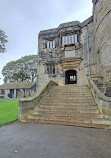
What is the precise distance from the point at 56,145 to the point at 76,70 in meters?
12.2

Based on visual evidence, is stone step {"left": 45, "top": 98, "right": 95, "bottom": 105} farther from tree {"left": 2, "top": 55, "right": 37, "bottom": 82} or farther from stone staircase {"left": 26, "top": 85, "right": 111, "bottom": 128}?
tree {"left": 2, "top": 55, "right": 37, "bottom": 82}

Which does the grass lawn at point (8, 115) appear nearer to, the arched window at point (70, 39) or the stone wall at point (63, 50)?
the stone wall at point (63, 50)

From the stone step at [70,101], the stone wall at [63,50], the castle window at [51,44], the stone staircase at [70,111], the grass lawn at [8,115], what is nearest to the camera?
the stone staircase at [70,111]

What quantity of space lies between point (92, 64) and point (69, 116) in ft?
30.9

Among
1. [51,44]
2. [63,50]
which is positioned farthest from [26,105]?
[51,44]

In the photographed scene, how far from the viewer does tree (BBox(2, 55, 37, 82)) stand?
37.1 meters

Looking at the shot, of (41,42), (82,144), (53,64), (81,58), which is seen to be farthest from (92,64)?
(82,144)

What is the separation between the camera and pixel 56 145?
281 centimetres

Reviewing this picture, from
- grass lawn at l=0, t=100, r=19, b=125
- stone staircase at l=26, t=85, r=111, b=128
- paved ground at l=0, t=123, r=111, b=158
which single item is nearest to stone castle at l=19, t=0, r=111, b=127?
stone staircase at l=26, t=85, r=111, b=128

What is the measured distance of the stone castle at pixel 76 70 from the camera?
519cm

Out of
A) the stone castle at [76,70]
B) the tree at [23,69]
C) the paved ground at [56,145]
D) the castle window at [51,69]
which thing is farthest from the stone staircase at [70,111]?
the tree at [23,69]

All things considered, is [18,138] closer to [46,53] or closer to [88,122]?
[88,122]

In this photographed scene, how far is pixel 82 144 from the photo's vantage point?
2.86 metres

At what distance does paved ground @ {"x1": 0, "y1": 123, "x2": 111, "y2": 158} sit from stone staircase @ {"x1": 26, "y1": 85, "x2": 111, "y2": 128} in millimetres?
964
